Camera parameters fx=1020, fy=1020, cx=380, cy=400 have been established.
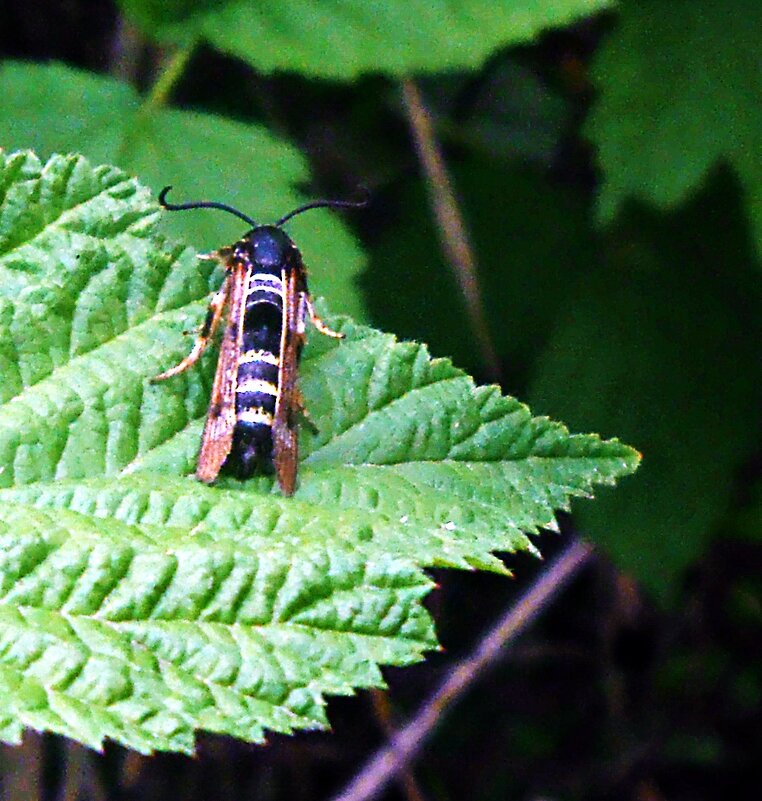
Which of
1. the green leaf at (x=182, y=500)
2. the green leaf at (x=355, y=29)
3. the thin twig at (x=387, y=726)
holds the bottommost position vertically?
the thin twig at (x=387, y=726)

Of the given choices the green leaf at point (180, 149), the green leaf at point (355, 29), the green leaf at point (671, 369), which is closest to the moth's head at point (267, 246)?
the green leaf at point (180, 149)

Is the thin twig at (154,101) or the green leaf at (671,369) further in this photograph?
the green leaf at (671,369)

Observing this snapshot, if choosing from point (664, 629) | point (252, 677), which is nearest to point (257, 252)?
point (252, 677)

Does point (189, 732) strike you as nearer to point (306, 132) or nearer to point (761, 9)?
point (761, 9)

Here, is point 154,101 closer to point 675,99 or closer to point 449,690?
point 675,99

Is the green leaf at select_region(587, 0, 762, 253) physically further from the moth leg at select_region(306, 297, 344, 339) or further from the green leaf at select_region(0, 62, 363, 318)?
the moth leg at select_region(306, 297, 344, 339)

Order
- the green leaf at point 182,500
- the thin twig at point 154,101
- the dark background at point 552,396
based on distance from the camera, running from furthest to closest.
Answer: the dark background at point 552,396
the thin twig at point 154,101
the green leaf at point 182,500

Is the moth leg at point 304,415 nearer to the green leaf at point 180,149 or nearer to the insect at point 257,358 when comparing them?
the insect at point 257,358
